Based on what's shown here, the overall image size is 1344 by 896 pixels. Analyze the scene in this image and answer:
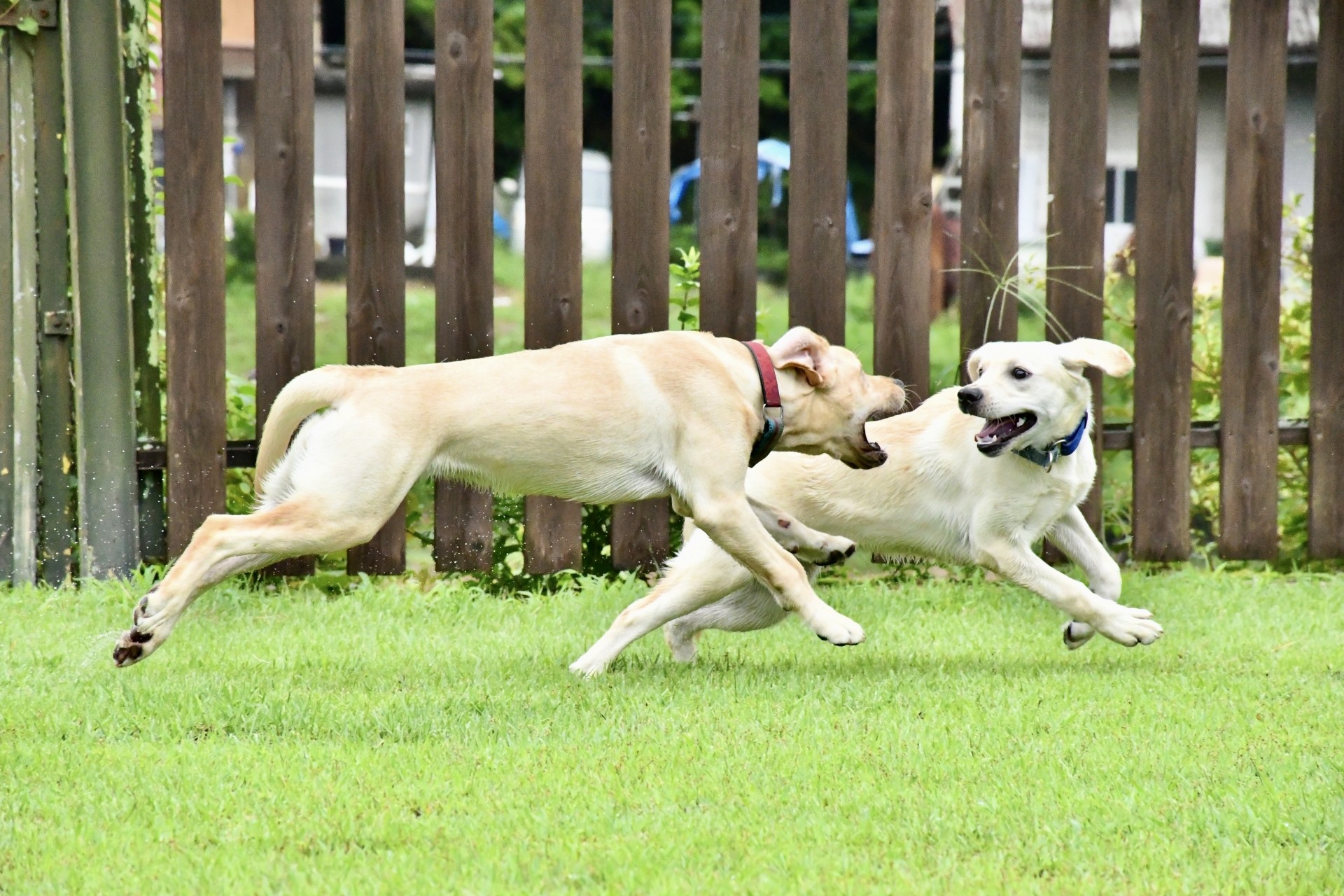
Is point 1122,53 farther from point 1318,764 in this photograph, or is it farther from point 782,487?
point 1318,764

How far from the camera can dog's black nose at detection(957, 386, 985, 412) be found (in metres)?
4.32

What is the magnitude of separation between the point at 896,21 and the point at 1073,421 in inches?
59.5

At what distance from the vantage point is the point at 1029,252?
596cm

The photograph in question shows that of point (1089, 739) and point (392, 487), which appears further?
point (392, 487)

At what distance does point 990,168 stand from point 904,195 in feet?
0.98

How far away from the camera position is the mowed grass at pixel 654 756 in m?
2.56

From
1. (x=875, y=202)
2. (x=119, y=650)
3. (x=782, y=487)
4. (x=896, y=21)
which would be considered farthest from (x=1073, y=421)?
(x=119, y=650)

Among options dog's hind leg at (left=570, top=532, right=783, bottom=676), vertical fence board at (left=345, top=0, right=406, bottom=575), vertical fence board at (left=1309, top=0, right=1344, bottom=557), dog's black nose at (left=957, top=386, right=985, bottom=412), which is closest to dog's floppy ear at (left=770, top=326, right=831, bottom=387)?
dog's black nose at (left=957, top=386, right=985, bottom=412)

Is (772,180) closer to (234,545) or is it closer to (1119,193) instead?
(1119,193)

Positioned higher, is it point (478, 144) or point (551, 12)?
point (551, 12)

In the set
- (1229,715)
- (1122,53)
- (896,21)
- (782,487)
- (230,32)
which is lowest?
(1229,715)

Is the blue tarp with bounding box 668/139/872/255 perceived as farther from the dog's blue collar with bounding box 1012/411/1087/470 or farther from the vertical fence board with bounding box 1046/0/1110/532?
the dog's blue collar with bounding box 1012/411/1087/470

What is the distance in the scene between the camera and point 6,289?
5031mm

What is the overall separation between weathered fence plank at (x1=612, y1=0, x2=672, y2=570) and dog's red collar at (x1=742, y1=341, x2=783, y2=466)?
0.93m
